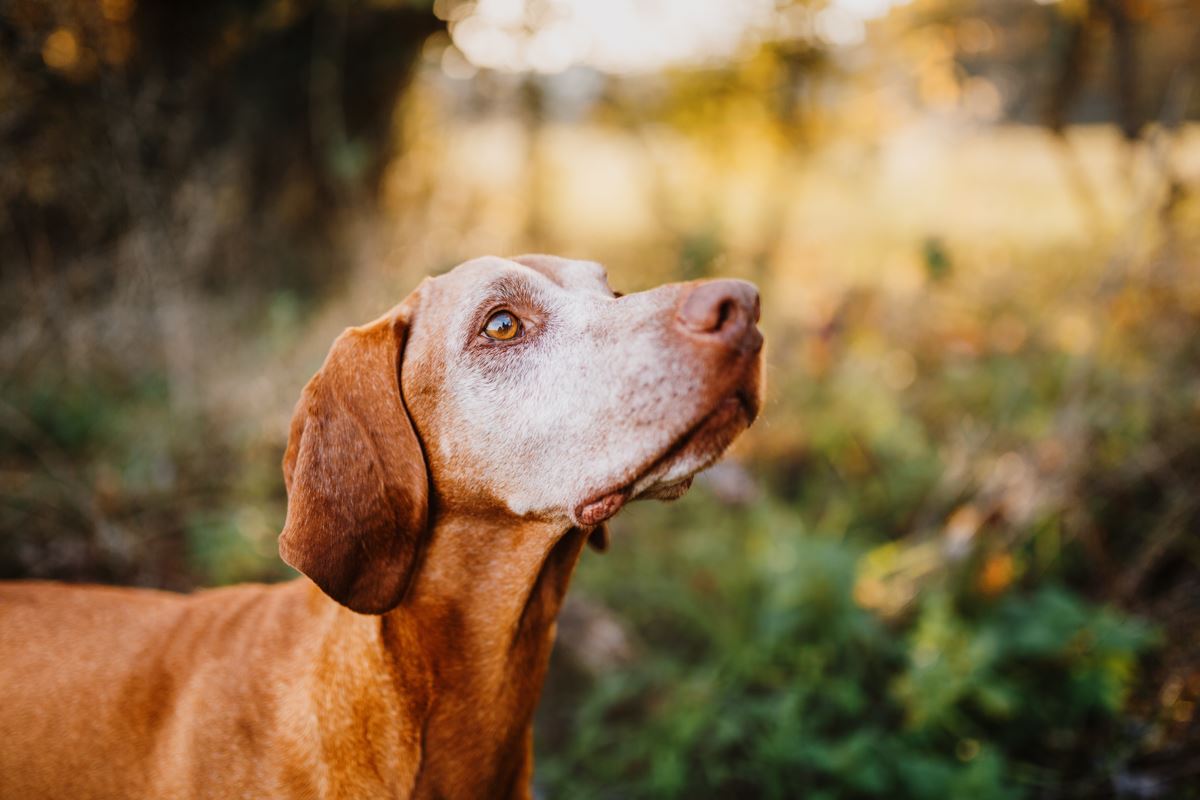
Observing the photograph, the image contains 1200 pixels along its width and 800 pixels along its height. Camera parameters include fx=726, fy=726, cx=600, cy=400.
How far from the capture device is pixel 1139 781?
3.09m

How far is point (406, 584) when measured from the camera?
74.2 inches

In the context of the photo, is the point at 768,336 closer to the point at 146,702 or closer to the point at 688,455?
the point at 688,455

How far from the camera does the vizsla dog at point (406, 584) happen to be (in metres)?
1.83

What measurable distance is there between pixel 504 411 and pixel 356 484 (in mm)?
426

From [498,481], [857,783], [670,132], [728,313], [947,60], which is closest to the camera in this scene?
[728,313]

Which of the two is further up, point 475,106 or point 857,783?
point 475,106

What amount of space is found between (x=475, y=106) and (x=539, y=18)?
1.61m

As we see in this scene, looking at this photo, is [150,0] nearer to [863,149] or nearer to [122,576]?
[122,576]

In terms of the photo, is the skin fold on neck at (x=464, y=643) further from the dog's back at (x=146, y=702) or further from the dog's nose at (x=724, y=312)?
the dog's nose at (x=724, y=312)

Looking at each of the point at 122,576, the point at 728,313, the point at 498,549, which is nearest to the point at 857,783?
the point at 498,549

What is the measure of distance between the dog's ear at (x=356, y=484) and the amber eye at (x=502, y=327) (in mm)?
300

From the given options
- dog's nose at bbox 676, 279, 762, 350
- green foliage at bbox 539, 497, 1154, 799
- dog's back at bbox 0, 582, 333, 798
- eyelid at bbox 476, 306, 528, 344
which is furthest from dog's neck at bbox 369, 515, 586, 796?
green foliage at bbox 539, 497, 1154, 799

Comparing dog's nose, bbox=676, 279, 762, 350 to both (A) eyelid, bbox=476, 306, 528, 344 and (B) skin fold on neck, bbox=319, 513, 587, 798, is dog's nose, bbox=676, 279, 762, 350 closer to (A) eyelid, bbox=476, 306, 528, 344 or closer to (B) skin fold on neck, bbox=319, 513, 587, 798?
(A) eyelid, bbox=476, 306, 528, 344

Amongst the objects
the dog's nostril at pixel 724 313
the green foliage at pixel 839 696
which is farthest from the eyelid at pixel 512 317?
the green foliage at pixel 839 696
